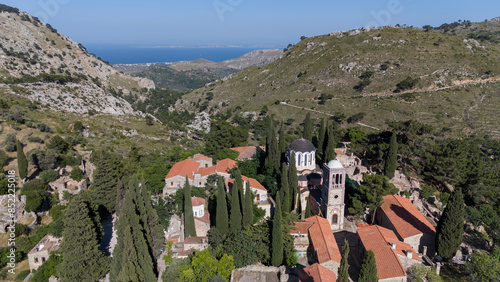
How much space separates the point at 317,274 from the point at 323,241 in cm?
450

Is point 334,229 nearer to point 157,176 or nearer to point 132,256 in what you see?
point 132,256

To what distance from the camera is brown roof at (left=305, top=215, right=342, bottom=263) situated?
20.9 metres

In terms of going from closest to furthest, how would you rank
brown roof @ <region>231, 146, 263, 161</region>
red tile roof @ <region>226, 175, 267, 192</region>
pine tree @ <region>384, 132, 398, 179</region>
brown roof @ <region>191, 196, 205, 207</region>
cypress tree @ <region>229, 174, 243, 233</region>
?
cypress tree @ <region>229, 174, 243, 233</region> < brown roof @ <region>191, 196, 205, 207</region> < red tile roof @ <region>226, 175, 267, 192</region> < pine tree @ <region>384, 132, 398, 179</region> < brown roof @ <region>231, 146, 263, 161</region>

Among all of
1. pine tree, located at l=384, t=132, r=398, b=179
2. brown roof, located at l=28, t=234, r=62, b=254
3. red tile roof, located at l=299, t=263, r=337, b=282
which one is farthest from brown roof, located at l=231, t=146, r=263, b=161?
brown roof, located at l=28, t=234, r=62, b=254

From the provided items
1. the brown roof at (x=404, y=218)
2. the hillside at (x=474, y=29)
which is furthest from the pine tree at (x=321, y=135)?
the hillside at (x=474, y=29)

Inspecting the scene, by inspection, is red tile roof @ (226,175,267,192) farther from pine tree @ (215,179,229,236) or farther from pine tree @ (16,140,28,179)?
pine tree @ (16,140,28,179)

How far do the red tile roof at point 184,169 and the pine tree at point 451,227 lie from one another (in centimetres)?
2483

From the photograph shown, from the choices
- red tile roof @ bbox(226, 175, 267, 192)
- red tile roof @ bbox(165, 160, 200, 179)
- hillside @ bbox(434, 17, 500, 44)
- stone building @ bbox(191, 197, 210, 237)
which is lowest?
stone building @ bbox(191, 197, 210, 237)

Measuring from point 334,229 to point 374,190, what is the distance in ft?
17.5

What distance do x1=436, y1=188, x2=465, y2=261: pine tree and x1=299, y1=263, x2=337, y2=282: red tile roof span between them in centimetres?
953

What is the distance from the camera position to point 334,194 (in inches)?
1046

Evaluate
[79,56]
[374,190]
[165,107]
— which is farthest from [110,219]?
[79,56]

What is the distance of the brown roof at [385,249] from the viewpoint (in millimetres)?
19172

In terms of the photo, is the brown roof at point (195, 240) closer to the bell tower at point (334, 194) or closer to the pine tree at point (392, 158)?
the bell tower at point (334, 194)
